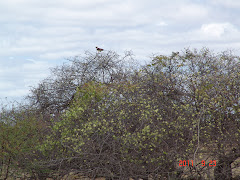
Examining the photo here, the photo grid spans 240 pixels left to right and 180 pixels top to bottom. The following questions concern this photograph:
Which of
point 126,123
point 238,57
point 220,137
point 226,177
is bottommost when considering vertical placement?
point 226,177

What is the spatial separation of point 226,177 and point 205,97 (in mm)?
2063

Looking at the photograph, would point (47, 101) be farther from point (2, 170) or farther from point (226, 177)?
point (226, 177)

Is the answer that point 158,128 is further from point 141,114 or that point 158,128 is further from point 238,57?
point 238,57

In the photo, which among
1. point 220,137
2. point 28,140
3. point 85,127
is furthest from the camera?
point 28,140

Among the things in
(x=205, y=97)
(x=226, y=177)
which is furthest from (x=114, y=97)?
(x=226, y=177)

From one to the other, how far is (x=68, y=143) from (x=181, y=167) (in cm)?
262

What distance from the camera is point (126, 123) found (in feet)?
24.8

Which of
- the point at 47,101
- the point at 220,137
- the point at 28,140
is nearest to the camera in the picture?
the point at 220,137

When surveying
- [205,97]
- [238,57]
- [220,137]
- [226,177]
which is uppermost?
[238,57]

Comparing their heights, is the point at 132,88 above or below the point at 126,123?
above

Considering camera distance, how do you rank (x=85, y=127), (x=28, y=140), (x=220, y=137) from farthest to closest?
1. (x=28, y=140)
2. (x=220, y=137)
3. (x=85, y=127)

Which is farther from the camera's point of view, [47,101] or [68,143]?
[47,101]

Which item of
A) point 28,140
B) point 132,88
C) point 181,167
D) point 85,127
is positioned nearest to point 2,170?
point 28,140

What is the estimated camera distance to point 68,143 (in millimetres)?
7512
